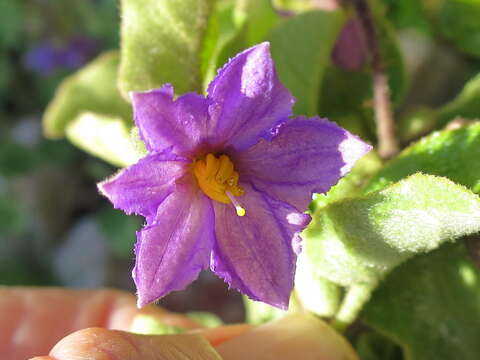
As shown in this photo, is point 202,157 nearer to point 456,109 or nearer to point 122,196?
point 122,196

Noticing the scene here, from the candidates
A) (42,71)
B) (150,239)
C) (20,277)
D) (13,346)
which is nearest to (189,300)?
(20,277)

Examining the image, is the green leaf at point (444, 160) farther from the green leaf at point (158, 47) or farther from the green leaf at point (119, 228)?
the green leaf at point (119, 228)

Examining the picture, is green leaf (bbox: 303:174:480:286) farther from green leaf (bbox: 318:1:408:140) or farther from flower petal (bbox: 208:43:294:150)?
green leaf (bbox: 318:1:408:140)

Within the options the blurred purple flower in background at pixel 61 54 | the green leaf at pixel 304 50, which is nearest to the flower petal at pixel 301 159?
the green leaf at pixel 304 50

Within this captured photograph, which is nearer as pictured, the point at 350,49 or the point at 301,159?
the point at 301,159

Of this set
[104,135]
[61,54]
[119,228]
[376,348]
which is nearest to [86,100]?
[104,135]

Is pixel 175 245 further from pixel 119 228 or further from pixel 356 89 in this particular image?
pixel 119 228
